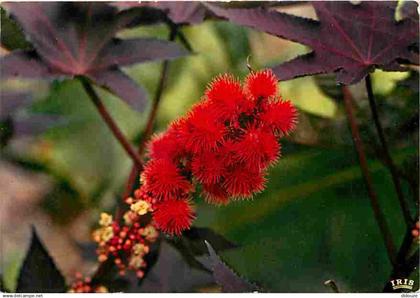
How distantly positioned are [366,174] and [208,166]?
168 millimetres

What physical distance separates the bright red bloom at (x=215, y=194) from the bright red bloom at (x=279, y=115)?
7cm

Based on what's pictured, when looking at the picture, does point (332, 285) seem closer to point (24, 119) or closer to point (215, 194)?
point (215, 194)

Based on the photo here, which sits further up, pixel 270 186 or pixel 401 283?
pixel 270 186

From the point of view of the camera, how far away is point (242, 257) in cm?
73

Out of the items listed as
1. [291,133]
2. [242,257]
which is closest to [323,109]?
[291,133]

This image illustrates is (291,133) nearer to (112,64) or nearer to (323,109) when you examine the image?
(323,109)

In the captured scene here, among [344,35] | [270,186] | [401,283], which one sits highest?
[344,35]

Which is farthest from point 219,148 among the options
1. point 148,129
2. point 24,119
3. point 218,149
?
point 24,119

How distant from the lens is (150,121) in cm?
74

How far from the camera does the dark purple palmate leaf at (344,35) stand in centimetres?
69

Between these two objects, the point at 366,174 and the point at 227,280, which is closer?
the point at 227,280

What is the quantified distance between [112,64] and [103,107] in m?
0.04

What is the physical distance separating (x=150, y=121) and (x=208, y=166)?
0.11 meters

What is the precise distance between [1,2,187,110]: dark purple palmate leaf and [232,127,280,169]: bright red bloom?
0.13 meters
